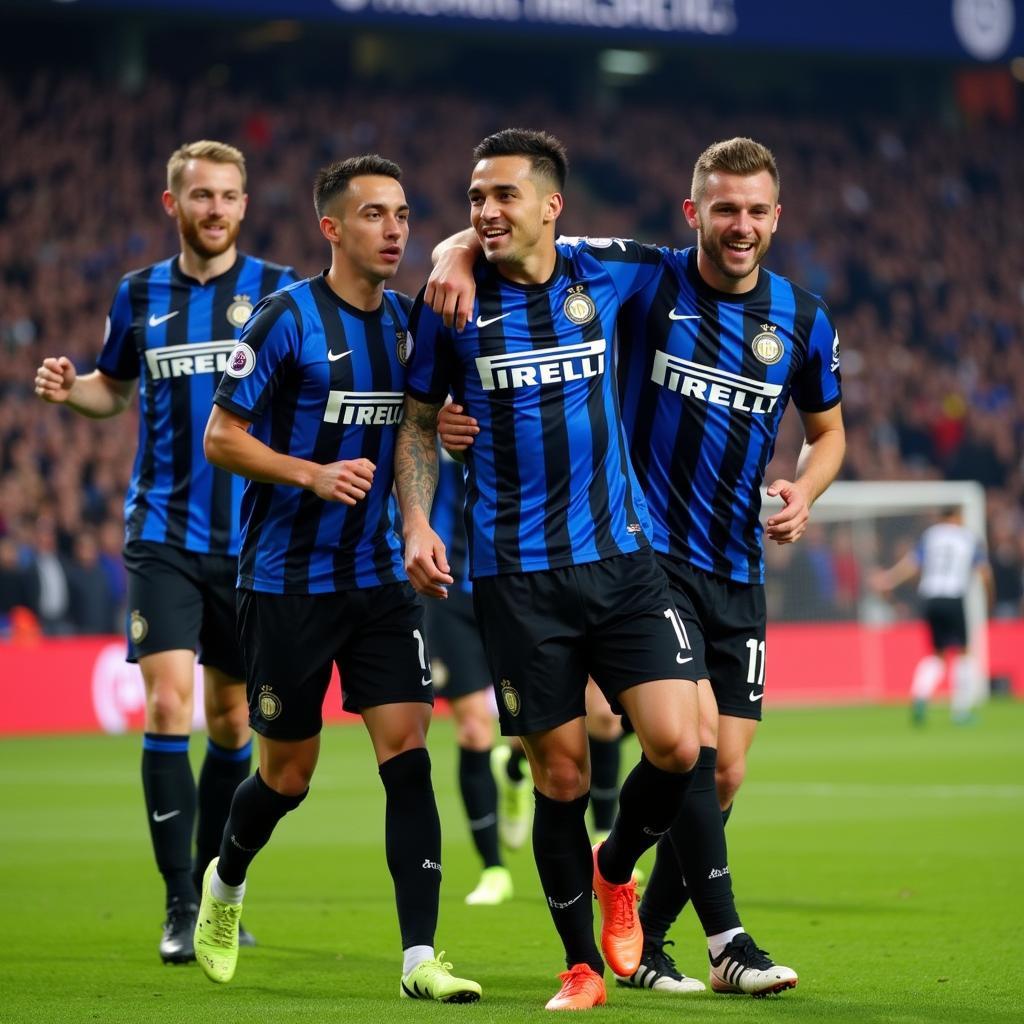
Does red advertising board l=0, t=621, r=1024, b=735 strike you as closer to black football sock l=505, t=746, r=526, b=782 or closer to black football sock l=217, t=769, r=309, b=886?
black football sock l=505, t=746, r=526, b=782

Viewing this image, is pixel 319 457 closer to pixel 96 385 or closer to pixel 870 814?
pixel 96 385

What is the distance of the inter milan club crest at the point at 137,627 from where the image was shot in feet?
21.6

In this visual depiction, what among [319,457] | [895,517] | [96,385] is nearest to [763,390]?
[319,457]

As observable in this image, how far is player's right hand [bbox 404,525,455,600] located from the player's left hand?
36.2 inches

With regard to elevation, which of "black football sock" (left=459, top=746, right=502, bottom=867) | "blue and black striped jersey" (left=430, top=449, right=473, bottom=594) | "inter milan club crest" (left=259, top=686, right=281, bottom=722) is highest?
"blue and black striped jersey" (left=430, top=449, right=473, bottom=594)

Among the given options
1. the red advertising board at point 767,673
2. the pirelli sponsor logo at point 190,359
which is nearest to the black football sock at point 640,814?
the pirelli sponsor logo at point 190,359

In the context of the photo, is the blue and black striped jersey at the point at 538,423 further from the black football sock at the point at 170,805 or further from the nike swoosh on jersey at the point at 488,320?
the black football sock at the point at 170,805

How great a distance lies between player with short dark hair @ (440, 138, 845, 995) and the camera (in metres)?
5.66

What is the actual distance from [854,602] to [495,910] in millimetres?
15700

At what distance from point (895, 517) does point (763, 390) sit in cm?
1805

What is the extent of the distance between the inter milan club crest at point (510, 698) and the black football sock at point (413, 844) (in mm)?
411

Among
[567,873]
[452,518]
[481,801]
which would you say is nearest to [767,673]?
[452,518]

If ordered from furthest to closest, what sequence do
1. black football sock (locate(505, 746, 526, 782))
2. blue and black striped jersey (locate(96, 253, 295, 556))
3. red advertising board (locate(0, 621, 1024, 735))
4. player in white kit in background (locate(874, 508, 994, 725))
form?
player in white kit in background (locate(874, 508, 994, 725))
red advertising board (locate(0, 621, 1024, 735))
black football sock (locate(505, 746, 526, 782))
blue and black striped jersey (locate(96, 253, 295, 556))

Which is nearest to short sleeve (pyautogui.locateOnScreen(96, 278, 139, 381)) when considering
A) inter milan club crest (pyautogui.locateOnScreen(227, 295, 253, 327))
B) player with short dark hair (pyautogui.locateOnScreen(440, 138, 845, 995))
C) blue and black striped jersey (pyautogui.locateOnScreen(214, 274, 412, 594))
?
inter milan club crest (pyautogui.locateOnScreen(227, 295, 253, 327))
